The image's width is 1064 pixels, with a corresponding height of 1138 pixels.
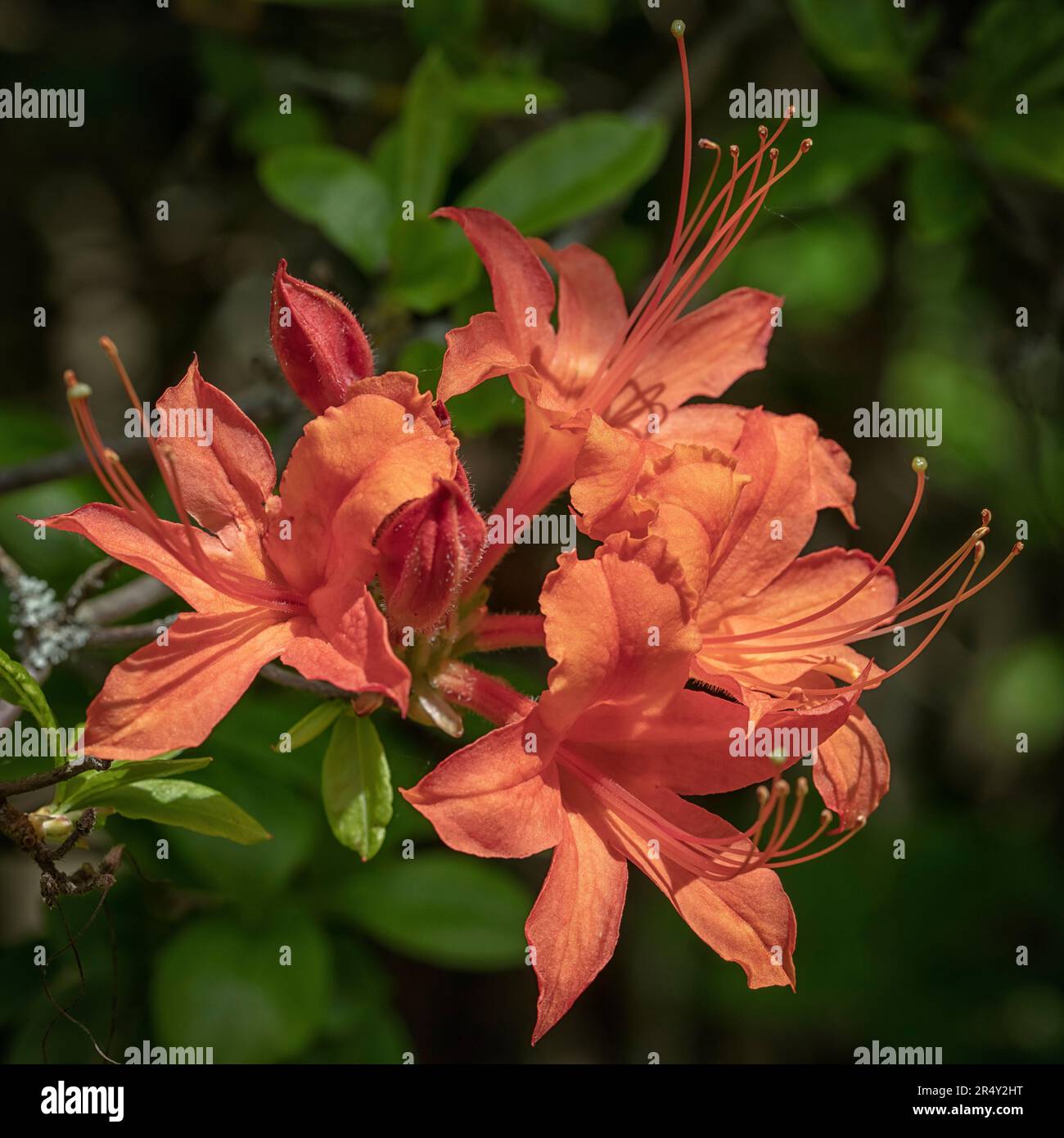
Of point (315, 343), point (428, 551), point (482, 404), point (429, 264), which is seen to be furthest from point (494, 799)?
point (429, 264)

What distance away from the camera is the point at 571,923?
132cm

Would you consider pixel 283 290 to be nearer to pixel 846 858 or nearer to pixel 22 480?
pixel 22 480

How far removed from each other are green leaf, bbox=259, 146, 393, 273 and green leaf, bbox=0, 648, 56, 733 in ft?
3.58

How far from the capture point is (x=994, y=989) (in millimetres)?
2924

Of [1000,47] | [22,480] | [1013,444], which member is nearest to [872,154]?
[1000,47]

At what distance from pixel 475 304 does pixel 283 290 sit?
0.79 meters

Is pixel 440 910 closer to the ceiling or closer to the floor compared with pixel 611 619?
closer to the floor

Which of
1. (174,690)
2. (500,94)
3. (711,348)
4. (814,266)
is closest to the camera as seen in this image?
(174,690)

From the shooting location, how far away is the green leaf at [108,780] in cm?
142

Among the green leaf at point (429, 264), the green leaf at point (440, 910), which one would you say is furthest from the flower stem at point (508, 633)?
the green leaf at point (440, 910)

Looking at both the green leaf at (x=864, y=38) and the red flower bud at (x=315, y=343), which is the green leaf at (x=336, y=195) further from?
the green leaf at (x=864, y=38)

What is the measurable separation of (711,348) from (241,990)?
1285 mm

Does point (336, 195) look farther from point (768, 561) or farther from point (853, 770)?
point (853, 770)

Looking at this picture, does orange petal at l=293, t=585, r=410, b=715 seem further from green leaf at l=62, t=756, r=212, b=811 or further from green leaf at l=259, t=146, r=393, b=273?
green leaf at l=259, t=146, r=393, b=273
